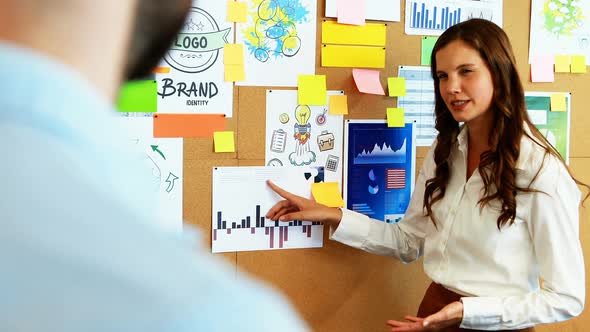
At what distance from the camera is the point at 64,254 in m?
0.25

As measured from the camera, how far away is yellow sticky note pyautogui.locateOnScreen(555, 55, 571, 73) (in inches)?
101

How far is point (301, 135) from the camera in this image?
2.20 meters

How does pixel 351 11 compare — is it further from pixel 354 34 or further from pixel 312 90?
pixel 312 90

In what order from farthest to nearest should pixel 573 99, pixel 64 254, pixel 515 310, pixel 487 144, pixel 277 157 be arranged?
pixel 573 99 < pixel 277 157 < pixel 487 144 < pixel 515 310 < pixel 64 254

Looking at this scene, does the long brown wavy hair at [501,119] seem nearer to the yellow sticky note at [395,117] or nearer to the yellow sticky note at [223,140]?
the yellow sticky note at [395,117]

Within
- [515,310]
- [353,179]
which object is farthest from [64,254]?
[353,179]

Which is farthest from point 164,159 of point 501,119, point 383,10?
point 501,119

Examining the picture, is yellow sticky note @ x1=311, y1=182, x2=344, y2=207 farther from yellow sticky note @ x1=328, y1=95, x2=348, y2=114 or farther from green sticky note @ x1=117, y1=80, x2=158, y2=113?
green sticky note @ x1=117, y1=80, x2=158, y2=113

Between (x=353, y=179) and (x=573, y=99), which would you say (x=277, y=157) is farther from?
(x=573, y=99)

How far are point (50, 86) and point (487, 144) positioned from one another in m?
1.85

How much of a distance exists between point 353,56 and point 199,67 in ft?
1.67

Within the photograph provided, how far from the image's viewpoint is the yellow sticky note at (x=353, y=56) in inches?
87.3

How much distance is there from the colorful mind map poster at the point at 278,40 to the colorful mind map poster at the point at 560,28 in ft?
2.87

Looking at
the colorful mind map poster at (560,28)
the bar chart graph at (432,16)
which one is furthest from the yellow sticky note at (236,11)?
the colorful mind map poster at (560,28)
